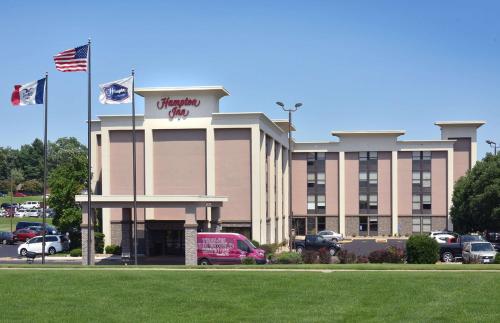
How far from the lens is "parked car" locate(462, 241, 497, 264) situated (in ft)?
131

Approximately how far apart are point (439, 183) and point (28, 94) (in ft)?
192

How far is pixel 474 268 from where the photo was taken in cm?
2855

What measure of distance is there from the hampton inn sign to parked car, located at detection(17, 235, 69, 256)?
47.2ft

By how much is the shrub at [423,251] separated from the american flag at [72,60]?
68.4 feet

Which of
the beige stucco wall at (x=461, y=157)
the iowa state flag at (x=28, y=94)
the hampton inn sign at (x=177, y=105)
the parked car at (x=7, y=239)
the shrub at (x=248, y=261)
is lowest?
the parked car at (x=7, y=239)

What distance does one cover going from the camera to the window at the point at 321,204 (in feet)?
286

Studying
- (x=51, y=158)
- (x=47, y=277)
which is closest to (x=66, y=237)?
(x=47, y=277)

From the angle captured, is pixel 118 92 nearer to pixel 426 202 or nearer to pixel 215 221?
pixel 215 221

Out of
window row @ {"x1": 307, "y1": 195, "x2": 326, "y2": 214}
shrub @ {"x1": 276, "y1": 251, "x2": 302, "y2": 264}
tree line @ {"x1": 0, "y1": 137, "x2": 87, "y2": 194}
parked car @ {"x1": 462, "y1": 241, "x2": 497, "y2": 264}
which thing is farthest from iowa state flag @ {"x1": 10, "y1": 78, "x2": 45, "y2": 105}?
tree line @ {"x1": 0, "y1": 137, "x2": 87, "y2": 194}

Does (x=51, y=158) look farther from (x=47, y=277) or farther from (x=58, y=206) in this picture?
(x=47, y=277)

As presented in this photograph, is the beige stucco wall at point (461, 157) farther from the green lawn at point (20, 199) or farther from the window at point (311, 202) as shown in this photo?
the green lawn at point (20, 199)

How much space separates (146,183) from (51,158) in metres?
126

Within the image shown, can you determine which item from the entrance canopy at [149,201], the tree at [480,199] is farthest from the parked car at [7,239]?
the tree at [480,199]

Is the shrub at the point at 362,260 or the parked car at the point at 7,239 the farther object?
the parked car at the point at 7,239
